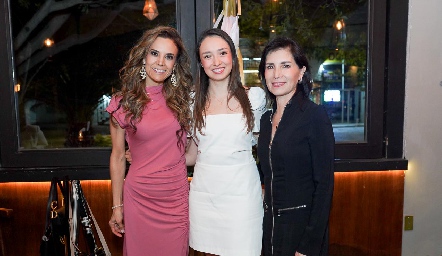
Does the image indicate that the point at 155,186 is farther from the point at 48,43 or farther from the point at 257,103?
the point at 48,43

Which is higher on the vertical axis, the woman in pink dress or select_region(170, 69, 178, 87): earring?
select_region(170, 69, 178, 87): earring

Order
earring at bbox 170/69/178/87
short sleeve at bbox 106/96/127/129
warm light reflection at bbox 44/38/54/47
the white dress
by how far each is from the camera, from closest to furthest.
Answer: the white dress < short sleeve at bbox 106/96/127/129 < earring at bbox 170/69/178/87 < warm light reflection at bbox 44/38/54/47

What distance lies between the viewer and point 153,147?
6.49ft

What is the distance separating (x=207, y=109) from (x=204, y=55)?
0.26 m

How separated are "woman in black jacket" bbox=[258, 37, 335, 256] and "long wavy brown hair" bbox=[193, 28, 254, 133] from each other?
135 mm

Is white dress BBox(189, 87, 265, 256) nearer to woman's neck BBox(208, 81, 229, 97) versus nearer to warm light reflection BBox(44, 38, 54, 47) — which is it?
woman's neck BBox(208, 81, 229, 97)

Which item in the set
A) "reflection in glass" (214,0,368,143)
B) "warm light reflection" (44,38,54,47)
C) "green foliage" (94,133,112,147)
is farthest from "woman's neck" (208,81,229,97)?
"warm light reflection" (44,38,54,47)

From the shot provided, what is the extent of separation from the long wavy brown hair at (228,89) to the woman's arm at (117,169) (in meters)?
0.41

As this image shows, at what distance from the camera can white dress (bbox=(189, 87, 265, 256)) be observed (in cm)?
187

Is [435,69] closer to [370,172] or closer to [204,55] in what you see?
[370,172]

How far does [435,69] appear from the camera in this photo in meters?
2.78

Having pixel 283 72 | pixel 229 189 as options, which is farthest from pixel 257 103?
pixel 229 189

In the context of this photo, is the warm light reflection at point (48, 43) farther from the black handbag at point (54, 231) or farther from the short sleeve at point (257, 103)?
the short sleeve at point (257, 103)

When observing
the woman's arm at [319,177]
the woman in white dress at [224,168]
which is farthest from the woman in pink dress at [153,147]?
the woman's arm at [319,177]
